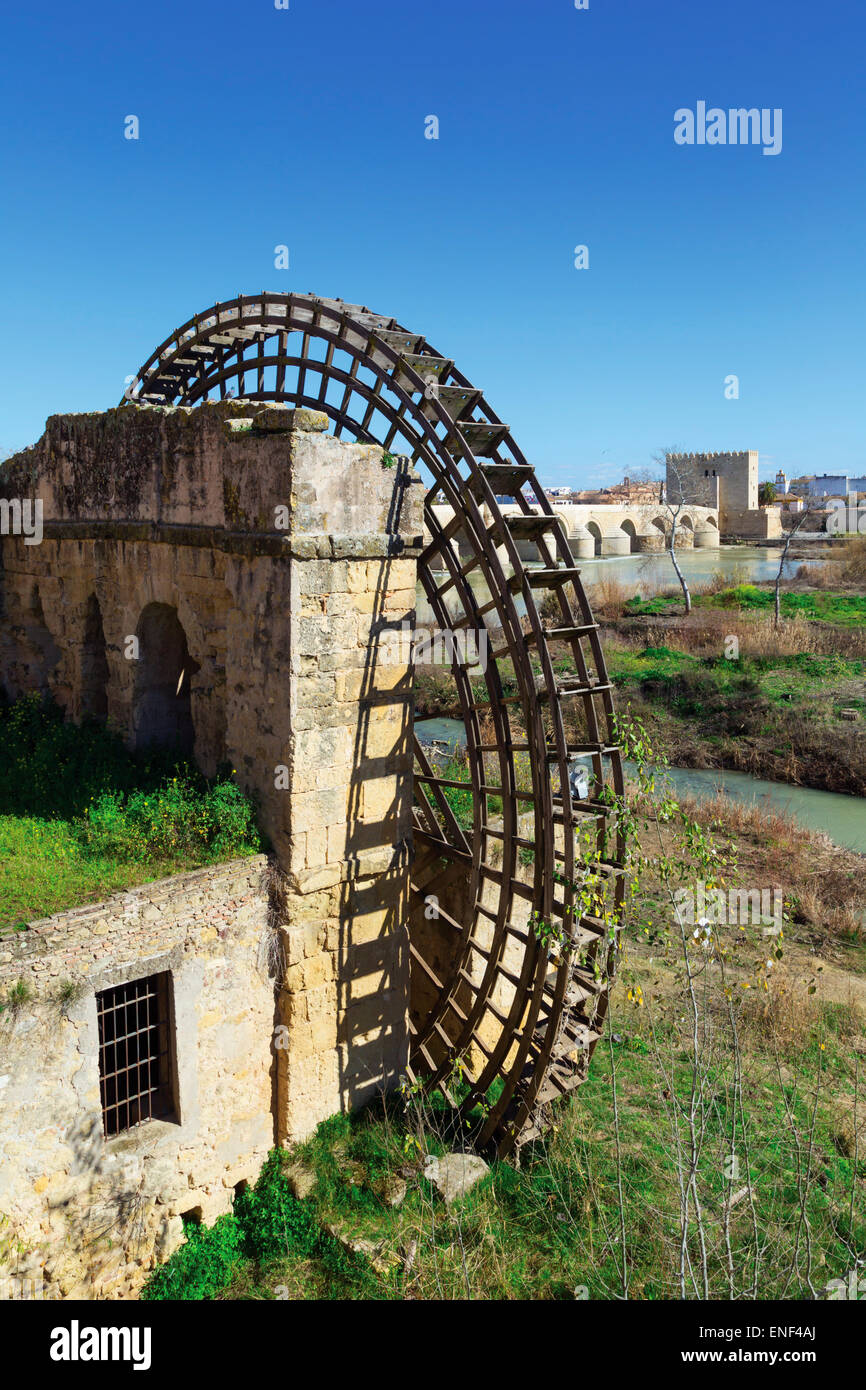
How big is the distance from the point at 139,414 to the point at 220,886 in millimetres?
4856

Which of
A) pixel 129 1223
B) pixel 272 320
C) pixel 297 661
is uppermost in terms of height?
pixel 272 320

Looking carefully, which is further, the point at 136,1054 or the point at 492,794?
the point at 492,794

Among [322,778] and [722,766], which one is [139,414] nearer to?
[322,778]

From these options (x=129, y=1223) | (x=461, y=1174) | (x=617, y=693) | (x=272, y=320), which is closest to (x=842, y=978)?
(x=461, y=1174)

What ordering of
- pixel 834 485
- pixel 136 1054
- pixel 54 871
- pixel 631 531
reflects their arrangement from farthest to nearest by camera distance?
1. pixel 834 485
2. pixel 631 531
3. pixel 54 871
4. pixel 136 1054

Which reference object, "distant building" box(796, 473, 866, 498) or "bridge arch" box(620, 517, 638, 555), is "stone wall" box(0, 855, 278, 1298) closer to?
"bridge arch" box(620, 517, 638, 555)

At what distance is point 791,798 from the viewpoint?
1908 centimetres

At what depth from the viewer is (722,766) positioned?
21.1m

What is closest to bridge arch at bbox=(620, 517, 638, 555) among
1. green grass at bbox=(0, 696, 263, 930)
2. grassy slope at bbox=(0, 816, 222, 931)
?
green grass at bbox=(0, 696, 263, 930)

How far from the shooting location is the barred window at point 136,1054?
673 cm

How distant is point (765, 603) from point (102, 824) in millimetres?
29378

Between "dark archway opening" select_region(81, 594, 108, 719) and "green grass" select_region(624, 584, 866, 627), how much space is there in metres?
24.7

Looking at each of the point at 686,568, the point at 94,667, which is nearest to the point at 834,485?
the point at 686,568

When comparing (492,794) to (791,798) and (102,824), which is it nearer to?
(102,824)
